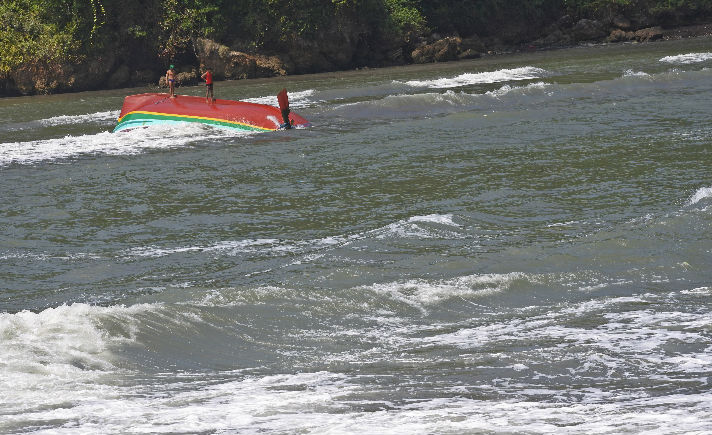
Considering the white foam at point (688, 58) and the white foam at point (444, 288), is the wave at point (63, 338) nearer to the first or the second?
the white foam at point (444, 288)

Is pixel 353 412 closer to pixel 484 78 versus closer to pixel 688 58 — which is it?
pixel 484 78

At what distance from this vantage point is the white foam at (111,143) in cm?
1842

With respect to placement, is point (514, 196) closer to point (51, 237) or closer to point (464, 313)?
point (464, 313)

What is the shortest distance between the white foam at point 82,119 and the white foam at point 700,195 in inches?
633

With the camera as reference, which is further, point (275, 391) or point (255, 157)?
point (255, 157)

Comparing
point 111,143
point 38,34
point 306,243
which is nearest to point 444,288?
point 306,243

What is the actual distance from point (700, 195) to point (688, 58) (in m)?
20.0

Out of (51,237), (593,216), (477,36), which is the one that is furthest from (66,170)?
(477,36)

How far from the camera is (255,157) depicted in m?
16.9

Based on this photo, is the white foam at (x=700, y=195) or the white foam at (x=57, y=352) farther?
the white foam at (x=700, y=195)

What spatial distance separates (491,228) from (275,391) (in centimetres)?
501

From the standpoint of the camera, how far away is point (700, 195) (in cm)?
1129

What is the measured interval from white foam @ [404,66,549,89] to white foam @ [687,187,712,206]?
621 inches

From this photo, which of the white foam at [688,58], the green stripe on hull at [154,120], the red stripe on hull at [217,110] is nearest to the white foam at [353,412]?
the red stripe on hull at [217,110]
